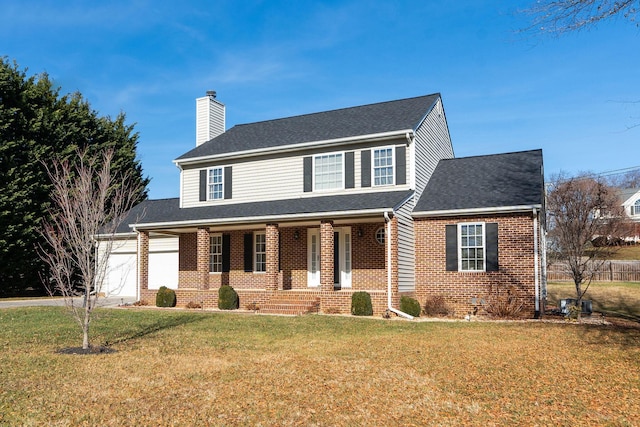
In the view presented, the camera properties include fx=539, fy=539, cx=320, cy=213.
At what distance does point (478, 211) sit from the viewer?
17.4 metres

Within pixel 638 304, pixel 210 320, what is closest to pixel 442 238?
pixel 210 320

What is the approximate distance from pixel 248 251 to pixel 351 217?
567cm

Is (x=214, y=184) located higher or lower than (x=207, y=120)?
lower

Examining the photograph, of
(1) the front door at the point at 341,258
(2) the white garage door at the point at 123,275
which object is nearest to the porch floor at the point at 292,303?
(1) the front door at the point at 341,258

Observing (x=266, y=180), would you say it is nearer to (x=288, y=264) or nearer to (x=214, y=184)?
(x=214, y=184)

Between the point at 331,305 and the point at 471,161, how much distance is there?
8.73 meters

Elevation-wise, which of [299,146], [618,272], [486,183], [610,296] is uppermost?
[299,146]

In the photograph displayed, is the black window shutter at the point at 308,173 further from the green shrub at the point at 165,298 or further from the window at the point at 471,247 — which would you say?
the green shrub at the point at 165,298

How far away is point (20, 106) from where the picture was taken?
88.2ft

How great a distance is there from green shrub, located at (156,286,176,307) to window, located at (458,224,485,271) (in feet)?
34.2

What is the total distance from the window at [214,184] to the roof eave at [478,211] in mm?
8412

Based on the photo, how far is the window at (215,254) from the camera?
21953 millimetres

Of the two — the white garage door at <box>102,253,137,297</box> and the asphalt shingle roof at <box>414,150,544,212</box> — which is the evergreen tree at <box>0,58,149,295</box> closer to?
the white garage door at <box>102,253,137,297</box>

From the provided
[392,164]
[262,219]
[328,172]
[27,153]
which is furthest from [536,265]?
[27,153]
